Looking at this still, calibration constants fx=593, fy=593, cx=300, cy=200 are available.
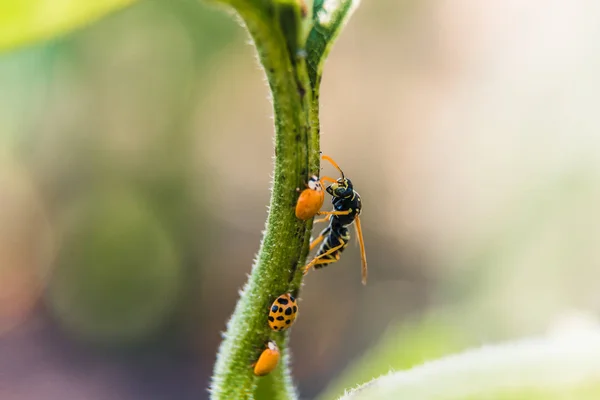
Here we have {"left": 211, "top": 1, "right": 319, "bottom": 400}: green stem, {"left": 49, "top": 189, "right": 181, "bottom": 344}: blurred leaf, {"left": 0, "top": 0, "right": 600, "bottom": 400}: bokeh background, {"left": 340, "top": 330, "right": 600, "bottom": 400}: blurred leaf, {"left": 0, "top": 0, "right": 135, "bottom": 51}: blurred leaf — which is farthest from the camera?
{"left": 49, "top": 189, "right": 181, "bottom": 344}: blurred leaf

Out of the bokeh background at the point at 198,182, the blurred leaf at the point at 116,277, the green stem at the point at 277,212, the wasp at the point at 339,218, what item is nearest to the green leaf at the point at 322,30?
the green stem at the point at 277,212

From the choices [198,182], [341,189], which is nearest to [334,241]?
[341,189]

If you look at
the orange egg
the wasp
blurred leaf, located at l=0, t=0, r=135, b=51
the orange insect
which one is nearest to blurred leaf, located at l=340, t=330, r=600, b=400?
the orange insect

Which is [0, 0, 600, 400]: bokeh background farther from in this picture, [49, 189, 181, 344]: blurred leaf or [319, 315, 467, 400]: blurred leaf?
[319, 315, 467, 400]: blurred leaf

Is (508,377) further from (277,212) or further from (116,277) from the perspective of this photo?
(116,277)

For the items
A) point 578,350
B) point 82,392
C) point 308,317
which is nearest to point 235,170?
point 308,317

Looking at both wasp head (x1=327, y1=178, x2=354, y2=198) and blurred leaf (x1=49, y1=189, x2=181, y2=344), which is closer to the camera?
wasp head (x1=327, y1=178, x2=354, y2=198)

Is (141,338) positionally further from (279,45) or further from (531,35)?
(279,45)
